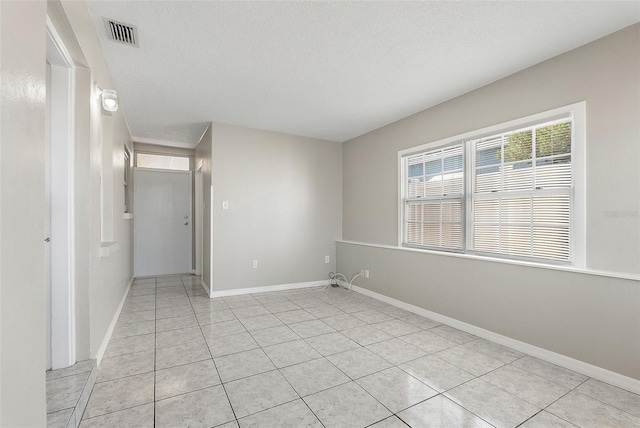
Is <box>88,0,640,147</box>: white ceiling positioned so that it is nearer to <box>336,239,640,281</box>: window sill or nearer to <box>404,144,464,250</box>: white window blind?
<box>404,144,464,250</box>: white window blind

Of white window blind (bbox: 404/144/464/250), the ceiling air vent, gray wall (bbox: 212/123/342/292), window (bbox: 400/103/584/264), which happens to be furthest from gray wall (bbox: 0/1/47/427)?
white window blind (bbox: 404/144/464/250)

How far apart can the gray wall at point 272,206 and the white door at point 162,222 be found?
1896 mm

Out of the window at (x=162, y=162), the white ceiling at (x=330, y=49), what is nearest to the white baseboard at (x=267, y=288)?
the white ceiling at (x=330, y=49)

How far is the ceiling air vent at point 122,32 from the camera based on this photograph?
198 centimetres

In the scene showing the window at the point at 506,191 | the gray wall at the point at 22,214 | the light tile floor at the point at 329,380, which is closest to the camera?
the gray wall at the point at 22,214

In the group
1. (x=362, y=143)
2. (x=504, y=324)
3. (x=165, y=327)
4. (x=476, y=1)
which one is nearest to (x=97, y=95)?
(x=165, y=327)

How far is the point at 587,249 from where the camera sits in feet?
6.98

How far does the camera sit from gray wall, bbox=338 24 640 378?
1.93 meters

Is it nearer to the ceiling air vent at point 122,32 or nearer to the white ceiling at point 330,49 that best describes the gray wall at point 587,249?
the white ceiling at point 330,49

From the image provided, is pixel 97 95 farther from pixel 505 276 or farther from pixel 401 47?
pixel 505 276

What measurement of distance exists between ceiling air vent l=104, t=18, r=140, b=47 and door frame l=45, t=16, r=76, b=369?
1.36ft

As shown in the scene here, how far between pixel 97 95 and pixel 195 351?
7.20 feet

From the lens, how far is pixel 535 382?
1984mm

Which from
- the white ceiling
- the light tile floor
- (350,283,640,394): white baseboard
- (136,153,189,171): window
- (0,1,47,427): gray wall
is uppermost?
the white ceiling
